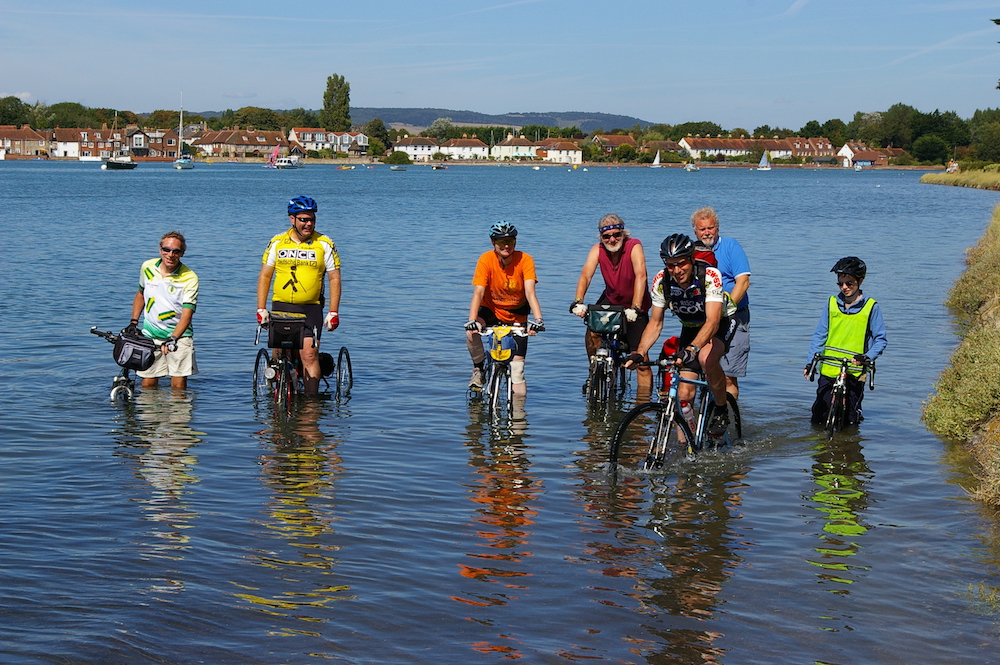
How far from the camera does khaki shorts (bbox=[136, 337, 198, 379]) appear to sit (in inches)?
476

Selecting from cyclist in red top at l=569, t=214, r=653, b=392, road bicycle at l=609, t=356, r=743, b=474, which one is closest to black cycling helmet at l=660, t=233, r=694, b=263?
road bicycle at l=609, t=356, r=743, b=474

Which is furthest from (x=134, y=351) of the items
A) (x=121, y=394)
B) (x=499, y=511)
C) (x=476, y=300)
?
(x=499, y=511)

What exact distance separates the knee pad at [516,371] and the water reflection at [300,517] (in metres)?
1.95

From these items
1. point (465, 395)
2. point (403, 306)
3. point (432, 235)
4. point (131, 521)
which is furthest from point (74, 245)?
point (131, 521)

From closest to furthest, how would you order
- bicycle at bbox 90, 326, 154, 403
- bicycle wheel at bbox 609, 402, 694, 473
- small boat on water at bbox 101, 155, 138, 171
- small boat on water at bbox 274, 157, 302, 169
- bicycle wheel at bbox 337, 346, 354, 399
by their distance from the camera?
bicycle wheel at bbox 609, 402, 694, 473
bicycle at bbox 90, 326, 154, 403
bicycle wheel at bbox 337, 346, 354, 399
small boat on water at bbox 101, 155, 138, 171
small boat on water at bbox 274, 157, 302, 169

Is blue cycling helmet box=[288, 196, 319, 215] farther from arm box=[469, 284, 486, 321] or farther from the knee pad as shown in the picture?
the knee pad

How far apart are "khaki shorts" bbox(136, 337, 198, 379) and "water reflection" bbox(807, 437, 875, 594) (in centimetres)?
688

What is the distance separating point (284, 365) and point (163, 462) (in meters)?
2.01

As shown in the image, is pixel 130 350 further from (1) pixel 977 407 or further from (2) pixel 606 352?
(1) pixel 977 407

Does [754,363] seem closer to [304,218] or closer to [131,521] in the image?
[304,218]

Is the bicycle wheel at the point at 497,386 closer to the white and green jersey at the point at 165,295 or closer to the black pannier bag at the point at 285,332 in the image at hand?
the black pannier bag at the point at 285,332

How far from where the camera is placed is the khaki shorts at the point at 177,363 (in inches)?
476

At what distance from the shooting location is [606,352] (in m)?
12.0

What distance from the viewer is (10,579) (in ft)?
22.4
